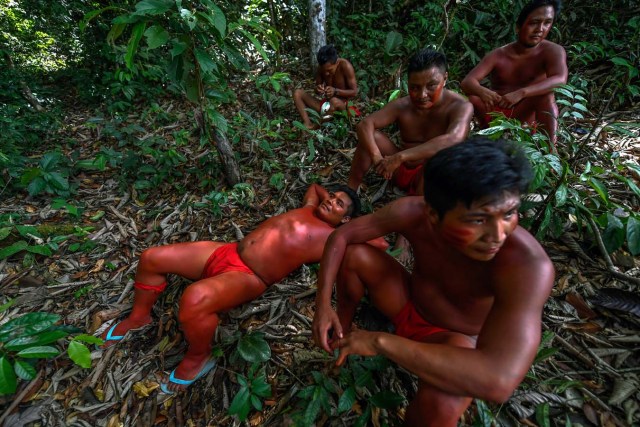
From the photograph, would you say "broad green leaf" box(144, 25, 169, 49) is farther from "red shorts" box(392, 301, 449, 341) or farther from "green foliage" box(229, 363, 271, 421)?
"red shorts" box(392, 301, 449, 341)

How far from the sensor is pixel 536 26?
→ 331 centimetres

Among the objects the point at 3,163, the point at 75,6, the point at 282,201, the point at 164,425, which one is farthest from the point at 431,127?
the point at 75,6

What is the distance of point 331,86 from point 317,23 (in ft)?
4.63

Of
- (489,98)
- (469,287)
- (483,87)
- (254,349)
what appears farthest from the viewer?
(483,87)

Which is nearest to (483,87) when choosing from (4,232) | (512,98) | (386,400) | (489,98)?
(489,98)

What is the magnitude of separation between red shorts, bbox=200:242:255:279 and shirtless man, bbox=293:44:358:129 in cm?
274

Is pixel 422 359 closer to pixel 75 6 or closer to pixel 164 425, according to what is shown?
pixel 164 425

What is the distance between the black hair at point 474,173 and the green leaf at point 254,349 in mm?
1384

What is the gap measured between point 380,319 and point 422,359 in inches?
40.9

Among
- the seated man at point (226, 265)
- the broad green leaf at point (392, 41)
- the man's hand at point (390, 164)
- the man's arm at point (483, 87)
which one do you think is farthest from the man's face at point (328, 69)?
the seated man at point (226, 265)

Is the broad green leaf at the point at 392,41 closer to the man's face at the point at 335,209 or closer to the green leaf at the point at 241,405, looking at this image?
the man's face at the point at 335,209

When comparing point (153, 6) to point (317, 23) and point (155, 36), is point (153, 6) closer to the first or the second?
point (155, 36)

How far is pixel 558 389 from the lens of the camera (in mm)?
1778

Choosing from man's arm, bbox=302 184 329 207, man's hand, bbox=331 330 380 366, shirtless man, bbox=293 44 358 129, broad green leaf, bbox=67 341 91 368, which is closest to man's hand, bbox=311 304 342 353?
man's hand, bbox=331 330 380 366
